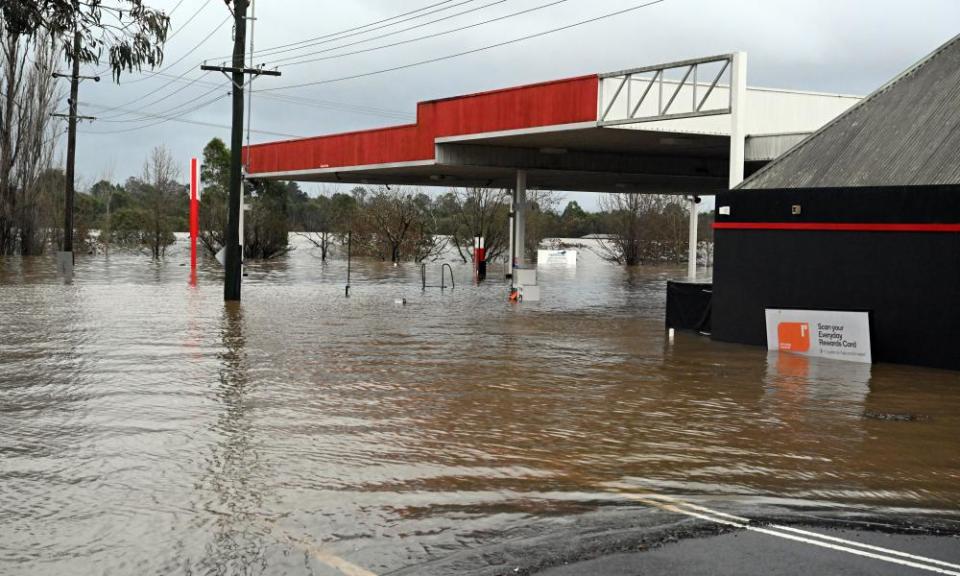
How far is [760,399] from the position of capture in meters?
13.2

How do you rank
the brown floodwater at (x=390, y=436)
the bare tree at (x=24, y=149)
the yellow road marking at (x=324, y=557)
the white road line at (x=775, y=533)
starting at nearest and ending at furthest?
1. the yellow road marking at (x=324, y=557)
2. the white road line at (x=775, y=533)
3. the brown floodwater at (x=390, y=436)
4. the bare tree at (x=24, y=149)

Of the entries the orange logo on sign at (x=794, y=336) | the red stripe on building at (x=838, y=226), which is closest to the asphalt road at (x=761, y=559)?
the red stripe on building at (x=838, y=226)

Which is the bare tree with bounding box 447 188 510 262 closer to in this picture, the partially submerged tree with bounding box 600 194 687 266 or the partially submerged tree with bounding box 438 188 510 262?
the partially submerged tree with bounding box 438 188 510 262

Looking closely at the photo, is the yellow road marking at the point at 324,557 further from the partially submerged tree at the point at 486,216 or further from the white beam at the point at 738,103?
the partially submerged tree at the point at 486,216

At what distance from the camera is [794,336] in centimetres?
1866

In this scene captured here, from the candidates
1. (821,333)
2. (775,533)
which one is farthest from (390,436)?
(821,333)

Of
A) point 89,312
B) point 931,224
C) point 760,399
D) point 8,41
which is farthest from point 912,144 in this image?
point 8,41

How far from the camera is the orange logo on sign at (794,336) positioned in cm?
1845

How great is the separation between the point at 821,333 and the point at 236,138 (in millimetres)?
15979

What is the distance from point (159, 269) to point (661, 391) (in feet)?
125

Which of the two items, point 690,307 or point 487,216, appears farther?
point 487,216

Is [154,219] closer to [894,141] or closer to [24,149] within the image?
[24,149]

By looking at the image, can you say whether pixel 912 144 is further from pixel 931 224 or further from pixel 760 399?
pixel 760 399

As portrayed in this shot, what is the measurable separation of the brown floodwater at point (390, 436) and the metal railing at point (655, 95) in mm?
5651
